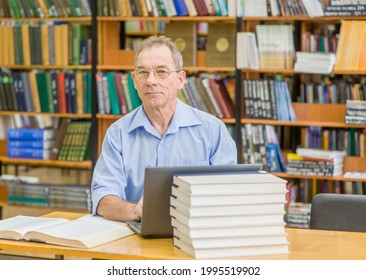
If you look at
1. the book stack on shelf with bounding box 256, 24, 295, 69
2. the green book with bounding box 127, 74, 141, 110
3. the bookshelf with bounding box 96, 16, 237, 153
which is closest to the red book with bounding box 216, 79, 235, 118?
the bookshelf with bounding box 96, 16, 237, 153

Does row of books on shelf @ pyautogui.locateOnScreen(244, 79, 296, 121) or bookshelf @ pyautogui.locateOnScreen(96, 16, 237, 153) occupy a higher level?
bookshelf @ pyautogui.locateOnScreen(96, 16, 237, 153)

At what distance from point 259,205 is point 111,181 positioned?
32.7 inches

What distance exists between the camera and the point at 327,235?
2.65m

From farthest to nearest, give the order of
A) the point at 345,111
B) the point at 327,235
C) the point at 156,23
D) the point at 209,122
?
the point at 156,23 → the point at 345,111 → the point at 209,122 → the point at 327,235

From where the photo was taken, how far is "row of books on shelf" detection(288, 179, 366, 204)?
534 cm

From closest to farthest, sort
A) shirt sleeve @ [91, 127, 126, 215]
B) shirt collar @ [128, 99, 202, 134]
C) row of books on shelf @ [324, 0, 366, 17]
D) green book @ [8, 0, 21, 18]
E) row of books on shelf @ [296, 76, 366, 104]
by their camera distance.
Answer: shirt sleeve @ [91, 127, 126, 215] < shirt collar @ [128, 99, 202, 134] < row of books on shelf @ [324, 0, 366, 17] < row of books on shelf @ [296, 76, 366, 104] < green book @ [8, 0, 21, 18]

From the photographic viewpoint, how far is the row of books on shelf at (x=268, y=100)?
17.4 ft

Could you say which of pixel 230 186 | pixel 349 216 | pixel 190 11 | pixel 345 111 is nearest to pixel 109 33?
pixel 190 11

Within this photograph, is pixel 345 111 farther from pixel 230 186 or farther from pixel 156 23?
pixel 230 186

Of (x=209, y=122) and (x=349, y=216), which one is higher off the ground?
(x=209, y=122)

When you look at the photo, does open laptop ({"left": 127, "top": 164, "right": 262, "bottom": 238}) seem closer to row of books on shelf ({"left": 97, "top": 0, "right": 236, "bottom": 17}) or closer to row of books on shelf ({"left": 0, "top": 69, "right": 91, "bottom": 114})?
row of books on shelf ({"left": 97, "top": 0, "right": 236, "bottom": 17})

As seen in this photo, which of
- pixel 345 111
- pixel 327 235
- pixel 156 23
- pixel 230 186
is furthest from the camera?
pixel 156 23

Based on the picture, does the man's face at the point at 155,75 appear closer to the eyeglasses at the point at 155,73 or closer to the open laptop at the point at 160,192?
the eyeglasses at the point at 155,73

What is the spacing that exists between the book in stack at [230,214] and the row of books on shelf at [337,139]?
3155 mm
